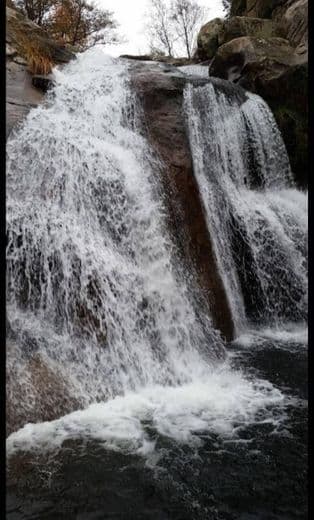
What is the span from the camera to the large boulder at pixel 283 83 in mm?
10836

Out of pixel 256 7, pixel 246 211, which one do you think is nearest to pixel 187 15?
pixel 256 7

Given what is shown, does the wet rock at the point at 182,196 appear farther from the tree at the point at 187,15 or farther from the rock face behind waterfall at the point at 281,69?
the tree at the point at 187,15

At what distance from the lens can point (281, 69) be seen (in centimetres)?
1108

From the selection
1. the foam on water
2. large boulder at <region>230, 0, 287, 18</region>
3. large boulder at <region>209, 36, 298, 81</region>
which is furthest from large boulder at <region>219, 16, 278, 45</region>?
the foam on water

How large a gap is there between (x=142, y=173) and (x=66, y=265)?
7.68 feet

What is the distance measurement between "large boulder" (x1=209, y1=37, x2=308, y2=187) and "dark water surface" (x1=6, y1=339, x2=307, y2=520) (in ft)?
27.8

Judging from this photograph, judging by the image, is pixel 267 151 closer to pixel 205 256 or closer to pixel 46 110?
pixel 205 256

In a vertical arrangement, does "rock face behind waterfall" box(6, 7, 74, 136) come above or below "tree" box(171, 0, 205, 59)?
below

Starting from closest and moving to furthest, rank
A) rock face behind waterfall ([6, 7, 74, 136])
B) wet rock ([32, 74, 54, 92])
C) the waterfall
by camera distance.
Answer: the waterfall
rock face behind waterfall ([6, 7, 74, 136])
wet rock ([32, 74, 54, 92])

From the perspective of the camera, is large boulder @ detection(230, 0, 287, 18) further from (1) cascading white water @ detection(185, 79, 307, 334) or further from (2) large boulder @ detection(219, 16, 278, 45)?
(1) cascading white water @ detection(185, 79, 307, 334)

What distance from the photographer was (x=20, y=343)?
4250 millimetres

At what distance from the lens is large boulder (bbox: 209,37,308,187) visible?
35.6 ft

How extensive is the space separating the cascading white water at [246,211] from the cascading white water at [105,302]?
57.3 inches

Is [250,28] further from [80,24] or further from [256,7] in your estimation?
[80,24]
